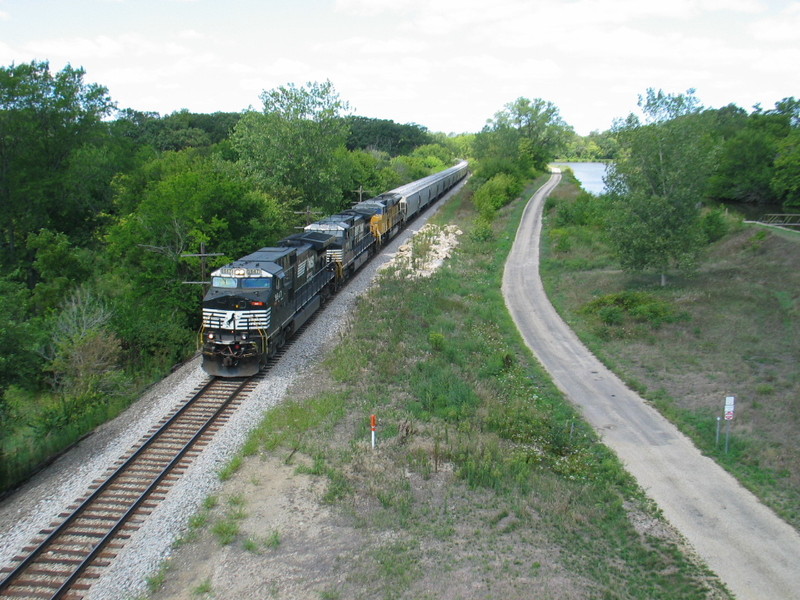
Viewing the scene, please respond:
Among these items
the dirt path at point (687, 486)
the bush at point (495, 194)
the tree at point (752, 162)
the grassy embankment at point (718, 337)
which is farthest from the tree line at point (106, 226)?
the tree at point (752, 162)

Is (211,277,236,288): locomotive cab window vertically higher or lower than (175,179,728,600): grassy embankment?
higher

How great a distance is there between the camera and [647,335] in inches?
1087

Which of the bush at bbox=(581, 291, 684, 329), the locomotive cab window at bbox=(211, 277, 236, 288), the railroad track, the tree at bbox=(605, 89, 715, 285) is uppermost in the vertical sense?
the tree at bbox=(605, 89, 715, 285)

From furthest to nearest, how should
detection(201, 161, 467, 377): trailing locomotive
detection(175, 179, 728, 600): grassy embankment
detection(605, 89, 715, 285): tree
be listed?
detection(605, 89, 715, 285): tree < detection(201, 161, 467, 377): trailing locomotive < detection(175, 179, 728, 600): grassy embankment

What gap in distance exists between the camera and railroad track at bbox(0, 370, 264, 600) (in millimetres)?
10953

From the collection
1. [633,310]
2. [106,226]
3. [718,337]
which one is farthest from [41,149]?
[718,337]

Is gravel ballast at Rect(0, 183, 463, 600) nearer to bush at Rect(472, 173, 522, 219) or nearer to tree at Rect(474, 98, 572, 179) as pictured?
bush at Rect(472, 173, 522, 219)

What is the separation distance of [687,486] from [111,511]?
14.2 m

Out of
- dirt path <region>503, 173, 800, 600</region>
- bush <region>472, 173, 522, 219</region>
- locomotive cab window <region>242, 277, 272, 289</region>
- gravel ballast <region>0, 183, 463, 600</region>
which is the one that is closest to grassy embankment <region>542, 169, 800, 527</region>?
dirt path <region>503, 173, 800, 600</region>

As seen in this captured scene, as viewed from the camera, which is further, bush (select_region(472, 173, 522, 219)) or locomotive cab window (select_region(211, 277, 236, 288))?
bush (select_region(472, 173, 522, 219))

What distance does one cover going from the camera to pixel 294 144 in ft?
145

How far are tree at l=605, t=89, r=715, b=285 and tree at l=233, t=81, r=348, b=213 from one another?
22.1m

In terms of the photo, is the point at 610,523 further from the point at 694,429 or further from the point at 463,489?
the point at 694,429

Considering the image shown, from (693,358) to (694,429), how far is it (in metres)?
7.35
